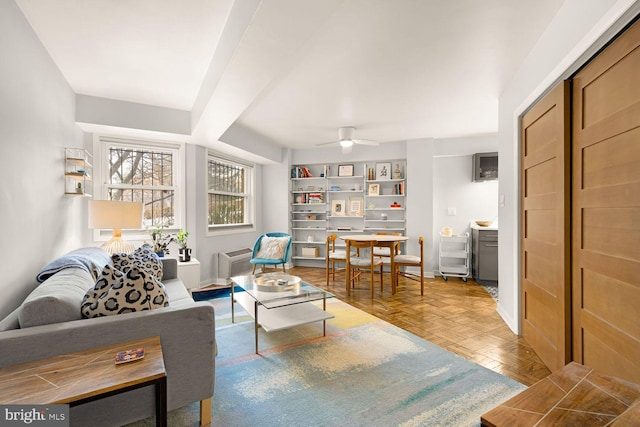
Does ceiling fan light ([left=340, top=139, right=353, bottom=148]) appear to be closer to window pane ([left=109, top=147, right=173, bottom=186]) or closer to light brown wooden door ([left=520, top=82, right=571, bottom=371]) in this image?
light brown wooden door ([left=520, top=82, right=571, bottom=371])

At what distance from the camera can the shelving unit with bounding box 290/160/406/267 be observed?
5.82 meters

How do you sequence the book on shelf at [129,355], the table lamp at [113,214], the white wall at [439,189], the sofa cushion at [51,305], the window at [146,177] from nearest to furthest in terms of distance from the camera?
the book on shelf at [129,355], the sofa cushion at [51,305], the table lamp at [113,214], the window at [146,177], the white wall at [439,189]

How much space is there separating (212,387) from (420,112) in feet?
12.3

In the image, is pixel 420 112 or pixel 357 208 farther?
pixel 357 208

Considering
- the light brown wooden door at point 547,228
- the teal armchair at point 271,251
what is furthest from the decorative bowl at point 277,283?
the light brown wooden door at point 547,228

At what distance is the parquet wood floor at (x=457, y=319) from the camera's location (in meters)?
2.27

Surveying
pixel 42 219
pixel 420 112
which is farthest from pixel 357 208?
pixel 42 219

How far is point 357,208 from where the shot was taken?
6004mm

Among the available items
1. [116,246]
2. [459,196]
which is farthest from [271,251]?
[459,196]

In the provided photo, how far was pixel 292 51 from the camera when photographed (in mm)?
2010

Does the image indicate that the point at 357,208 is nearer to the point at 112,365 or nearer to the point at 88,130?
the point at 88,130

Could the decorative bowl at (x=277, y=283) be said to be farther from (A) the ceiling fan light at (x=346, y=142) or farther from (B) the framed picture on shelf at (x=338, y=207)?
Answer: (B) the framed picture on shelf at (x=338, y=207)

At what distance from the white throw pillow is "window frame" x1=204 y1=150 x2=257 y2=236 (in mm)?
689

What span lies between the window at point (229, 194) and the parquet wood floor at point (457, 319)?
6.08ft
